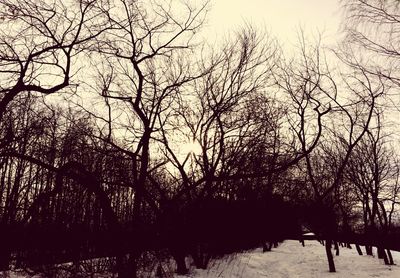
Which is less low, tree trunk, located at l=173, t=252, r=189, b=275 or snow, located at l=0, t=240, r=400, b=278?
tree trunk, located at l=173, t=252, r=189, b=275

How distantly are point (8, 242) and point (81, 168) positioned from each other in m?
3.59

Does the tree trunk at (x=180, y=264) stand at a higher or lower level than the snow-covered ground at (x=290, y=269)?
higher

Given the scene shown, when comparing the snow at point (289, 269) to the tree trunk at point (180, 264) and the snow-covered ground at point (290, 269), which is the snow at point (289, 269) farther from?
the tree trunk at point (180, 264)

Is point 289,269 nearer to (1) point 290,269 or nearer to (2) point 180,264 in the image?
(1) point 290,269

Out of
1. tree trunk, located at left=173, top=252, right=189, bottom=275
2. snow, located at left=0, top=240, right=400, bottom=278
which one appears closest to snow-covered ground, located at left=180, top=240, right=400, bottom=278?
snow, located at left=0, top=240, right=400, bottom=278

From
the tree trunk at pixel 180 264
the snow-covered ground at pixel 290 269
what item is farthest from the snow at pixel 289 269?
the tree trunk at pixel 180 264

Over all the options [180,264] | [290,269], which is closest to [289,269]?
[290,269]

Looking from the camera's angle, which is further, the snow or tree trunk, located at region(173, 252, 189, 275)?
the snow

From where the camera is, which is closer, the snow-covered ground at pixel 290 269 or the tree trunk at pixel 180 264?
the tree trunk at pixel 180 264

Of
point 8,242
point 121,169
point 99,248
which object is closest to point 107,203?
point 99,248

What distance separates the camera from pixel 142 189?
36.5 ft

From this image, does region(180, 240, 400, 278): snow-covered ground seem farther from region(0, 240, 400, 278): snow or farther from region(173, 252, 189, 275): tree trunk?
region(173, 252, 189, 275): tree trunk

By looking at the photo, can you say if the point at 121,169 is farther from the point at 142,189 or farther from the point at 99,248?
the point at 99,248

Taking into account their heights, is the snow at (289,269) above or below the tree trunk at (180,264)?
below
